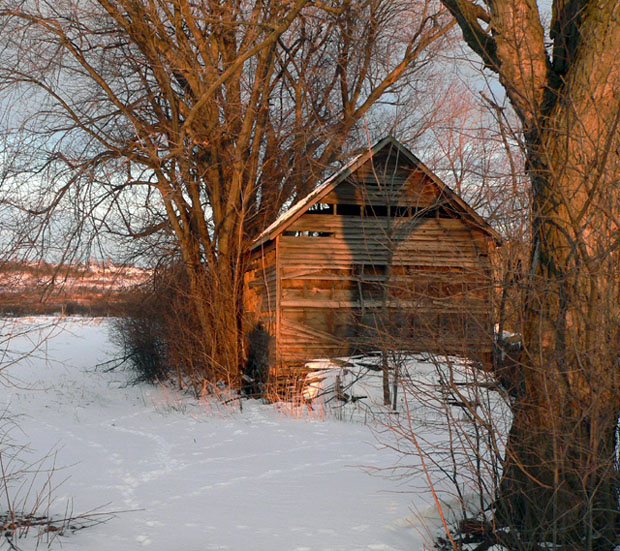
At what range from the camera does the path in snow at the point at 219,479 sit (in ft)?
17.5

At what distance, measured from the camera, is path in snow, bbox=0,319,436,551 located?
5.35 meters

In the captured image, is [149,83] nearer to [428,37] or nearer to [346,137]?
[346,137]

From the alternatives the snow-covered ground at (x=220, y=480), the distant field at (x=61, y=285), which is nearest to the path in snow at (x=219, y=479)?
the snow-covered ground at (x=220, y=480)

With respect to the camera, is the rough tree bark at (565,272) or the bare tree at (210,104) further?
the bare tree at (210,104)

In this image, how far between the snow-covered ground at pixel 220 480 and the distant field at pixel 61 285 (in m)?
0.44

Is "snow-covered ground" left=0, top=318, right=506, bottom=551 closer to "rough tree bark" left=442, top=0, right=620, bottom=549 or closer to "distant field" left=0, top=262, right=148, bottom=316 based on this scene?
"distant field" left=0, top=262, right=148, bottom=316

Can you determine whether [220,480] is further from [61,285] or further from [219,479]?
[61,285]

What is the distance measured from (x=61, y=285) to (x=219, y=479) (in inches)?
362

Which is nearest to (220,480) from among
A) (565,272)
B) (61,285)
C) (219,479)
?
(219,479)

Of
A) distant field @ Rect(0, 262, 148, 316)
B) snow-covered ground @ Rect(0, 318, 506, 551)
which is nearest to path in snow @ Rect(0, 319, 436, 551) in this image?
snow-covered ground @ Rect(0, 318, 506, 551)

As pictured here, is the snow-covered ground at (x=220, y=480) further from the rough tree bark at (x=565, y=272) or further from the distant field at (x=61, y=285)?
the rough tree bark at (x=565, y=272)

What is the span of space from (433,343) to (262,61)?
44.5ft

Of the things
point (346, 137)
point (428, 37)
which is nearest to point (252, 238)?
point (346, 137)

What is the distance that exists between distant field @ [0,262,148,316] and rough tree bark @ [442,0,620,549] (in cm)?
445
